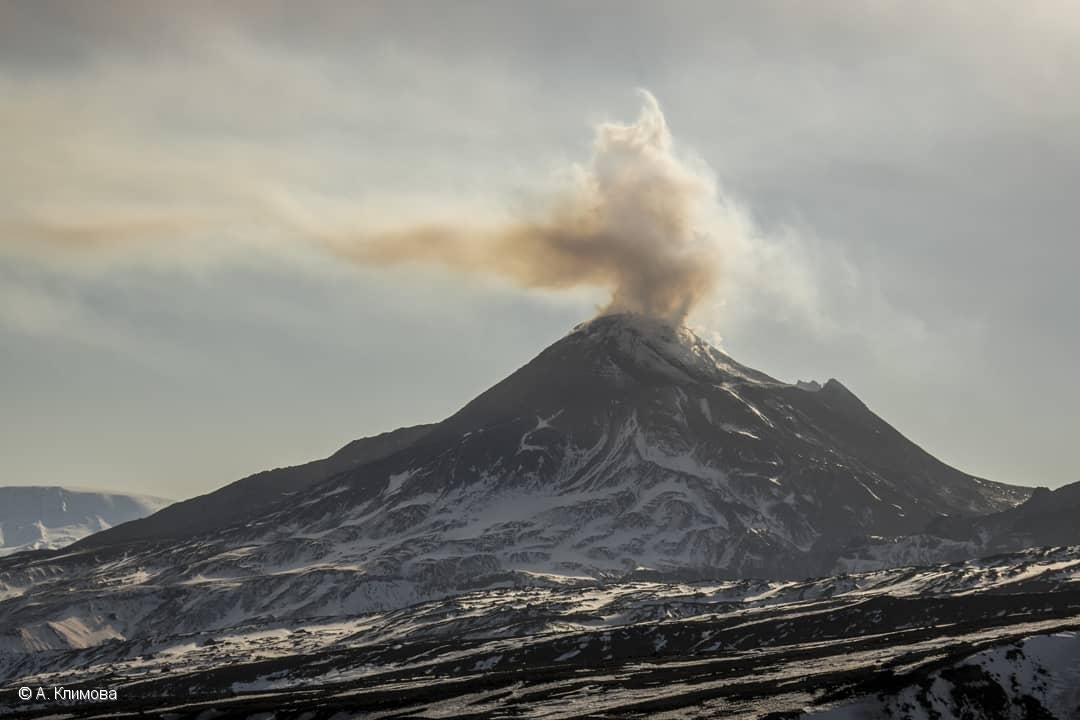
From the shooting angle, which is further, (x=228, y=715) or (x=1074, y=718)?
(x=228, y=715)

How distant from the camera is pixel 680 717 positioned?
486 feet

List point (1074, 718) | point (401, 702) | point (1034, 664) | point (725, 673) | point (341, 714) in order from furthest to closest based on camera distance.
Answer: point (725, 673) < point (401, 702) < point (341, 714) < point (1034, 664) < point (1074, 718)

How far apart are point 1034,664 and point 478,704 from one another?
69.4 metres

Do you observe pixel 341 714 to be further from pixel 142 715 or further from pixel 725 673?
pixel 725 673

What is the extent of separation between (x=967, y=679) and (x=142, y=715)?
4303 inches

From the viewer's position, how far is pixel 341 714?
167125 mm

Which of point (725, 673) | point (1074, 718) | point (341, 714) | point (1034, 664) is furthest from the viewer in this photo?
point (725, 673)

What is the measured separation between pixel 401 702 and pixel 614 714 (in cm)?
3610

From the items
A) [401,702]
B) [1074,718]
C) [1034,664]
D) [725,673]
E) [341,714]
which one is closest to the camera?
[1074,718]

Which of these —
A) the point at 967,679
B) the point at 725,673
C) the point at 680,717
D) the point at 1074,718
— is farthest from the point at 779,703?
the point at 725,673

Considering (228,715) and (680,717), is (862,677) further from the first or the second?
(228,715)

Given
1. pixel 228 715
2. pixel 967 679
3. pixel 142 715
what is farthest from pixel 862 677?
pixel 142 715

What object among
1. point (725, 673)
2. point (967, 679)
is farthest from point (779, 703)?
point (725, 673)

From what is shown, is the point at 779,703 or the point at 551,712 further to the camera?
the point at 551,712
